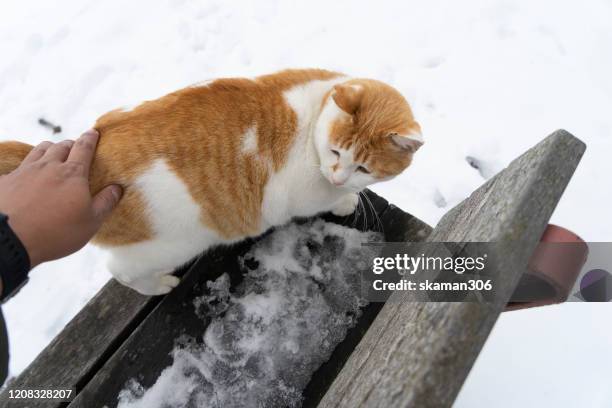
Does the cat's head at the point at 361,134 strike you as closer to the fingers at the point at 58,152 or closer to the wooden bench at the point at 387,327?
the wooden bench at the point at 387,327

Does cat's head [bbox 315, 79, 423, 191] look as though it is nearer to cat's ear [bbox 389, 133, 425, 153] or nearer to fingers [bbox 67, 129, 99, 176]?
cat's ear [bbox 389, 133, 425, 153]

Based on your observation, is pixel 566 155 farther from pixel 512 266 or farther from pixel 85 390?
pixel 85 390

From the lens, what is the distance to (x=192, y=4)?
275 centimetres

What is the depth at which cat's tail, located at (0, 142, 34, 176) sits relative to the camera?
1.20m

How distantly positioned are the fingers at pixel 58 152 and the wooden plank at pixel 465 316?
0.97 m

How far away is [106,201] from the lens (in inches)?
44.3

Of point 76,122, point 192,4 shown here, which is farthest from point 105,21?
point 76,122

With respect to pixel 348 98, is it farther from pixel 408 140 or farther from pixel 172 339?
pixel 172 339

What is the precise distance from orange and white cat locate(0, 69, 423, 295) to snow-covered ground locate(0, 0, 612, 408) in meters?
0.82

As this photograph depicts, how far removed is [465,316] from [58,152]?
1.12 meters

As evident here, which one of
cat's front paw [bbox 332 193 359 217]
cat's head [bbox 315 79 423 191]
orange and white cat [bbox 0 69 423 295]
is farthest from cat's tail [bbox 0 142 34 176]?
cat's front paw [bbox 332 193 359 217]

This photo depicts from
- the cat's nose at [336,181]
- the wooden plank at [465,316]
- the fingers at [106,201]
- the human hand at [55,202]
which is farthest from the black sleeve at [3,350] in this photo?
the cat's nose at [336,181]

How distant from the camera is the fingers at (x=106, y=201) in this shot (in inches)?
43.4

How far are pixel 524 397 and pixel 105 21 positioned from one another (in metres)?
3.10
